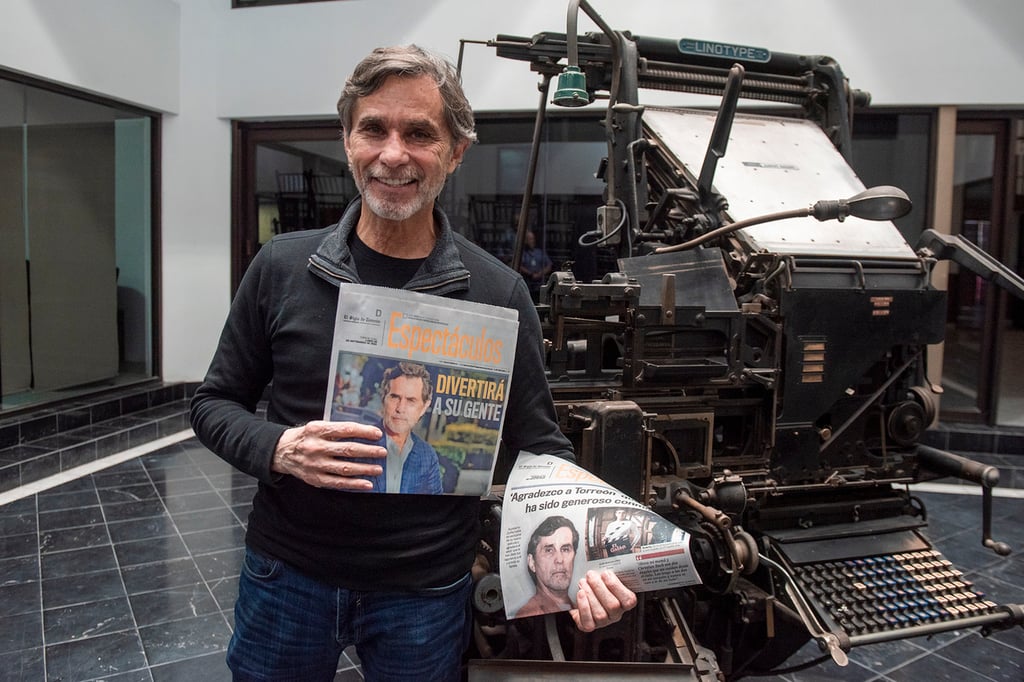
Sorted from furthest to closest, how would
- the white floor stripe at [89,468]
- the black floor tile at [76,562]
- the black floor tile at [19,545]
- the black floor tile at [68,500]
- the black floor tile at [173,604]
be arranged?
the white floor stripe at [89,468] → the black floor tile at [68,500] → the black floor tile at [19,545] → the black floor tile at [76,562] → the black floor tile at [173,604]

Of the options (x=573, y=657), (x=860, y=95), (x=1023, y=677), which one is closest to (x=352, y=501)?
(x=573, y=657)

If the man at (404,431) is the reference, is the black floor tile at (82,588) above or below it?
below

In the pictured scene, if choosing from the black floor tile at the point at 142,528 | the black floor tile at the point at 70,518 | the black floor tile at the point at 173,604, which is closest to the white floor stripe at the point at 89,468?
the black floor tile at the point at 70,518

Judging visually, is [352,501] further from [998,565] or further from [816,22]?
[816,22]

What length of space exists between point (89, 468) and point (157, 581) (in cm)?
212

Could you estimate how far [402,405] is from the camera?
1215mm

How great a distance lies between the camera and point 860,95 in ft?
12.7

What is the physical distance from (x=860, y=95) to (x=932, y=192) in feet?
8.57

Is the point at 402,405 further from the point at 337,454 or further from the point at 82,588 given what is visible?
the point at 82,588

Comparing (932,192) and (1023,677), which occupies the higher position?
(932,192)

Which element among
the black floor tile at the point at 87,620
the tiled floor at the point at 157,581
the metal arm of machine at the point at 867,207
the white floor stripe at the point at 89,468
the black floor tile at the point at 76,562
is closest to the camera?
the metal arm of machine at the point at 867,207

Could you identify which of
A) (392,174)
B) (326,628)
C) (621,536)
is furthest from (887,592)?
(392,174)

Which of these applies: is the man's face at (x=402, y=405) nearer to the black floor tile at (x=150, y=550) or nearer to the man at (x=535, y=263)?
the black floor tile at (x=150, y=550)

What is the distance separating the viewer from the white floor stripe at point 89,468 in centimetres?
459
